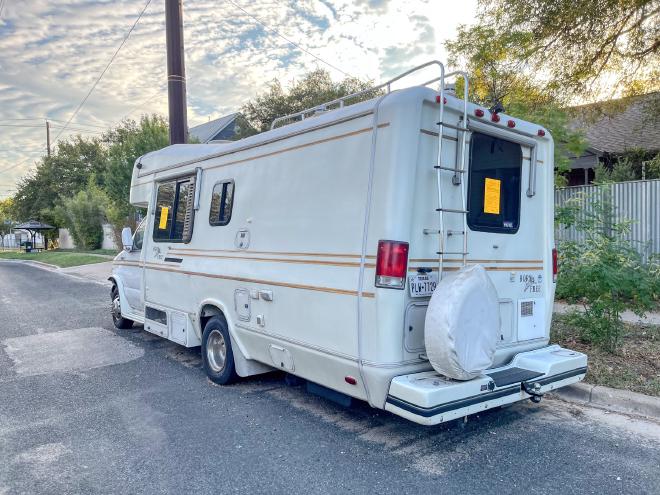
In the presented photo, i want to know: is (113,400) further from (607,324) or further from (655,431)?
(607,324)

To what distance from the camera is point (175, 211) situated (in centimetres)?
646

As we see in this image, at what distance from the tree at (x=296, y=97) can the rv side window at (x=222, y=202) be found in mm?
18331

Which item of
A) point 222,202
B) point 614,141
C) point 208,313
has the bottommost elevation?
point 208,313

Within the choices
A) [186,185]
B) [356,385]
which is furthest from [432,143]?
[186,185]

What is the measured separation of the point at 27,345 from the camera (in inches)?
308

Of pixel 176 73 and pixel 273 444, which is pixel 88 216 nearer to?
pixel 176 73

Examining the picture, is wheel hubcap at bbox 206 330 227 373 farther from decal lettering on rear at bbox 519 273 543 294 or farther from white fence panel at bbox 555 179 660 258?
white fence panel at bbox 555 179 660 258

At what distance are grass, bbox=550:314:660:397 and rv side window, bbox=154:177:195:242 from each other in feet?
15.4

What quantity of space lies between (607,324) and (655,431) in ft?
6.02

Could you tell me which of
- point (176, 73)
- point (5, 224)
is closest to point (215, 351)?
point (176, 73)

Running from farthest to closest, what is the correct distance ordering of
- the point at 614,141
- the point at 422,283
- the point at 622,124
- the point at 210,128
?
the point at 210,128, the point at 622,124, the point at 614,141, the point at 422,283

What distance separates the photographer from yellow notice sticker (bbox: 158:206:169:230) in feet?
21.9

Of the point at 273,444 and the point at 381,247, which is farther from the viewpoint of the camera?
the point at 273,444

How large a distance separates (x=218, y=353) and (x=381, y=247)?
288 cm
